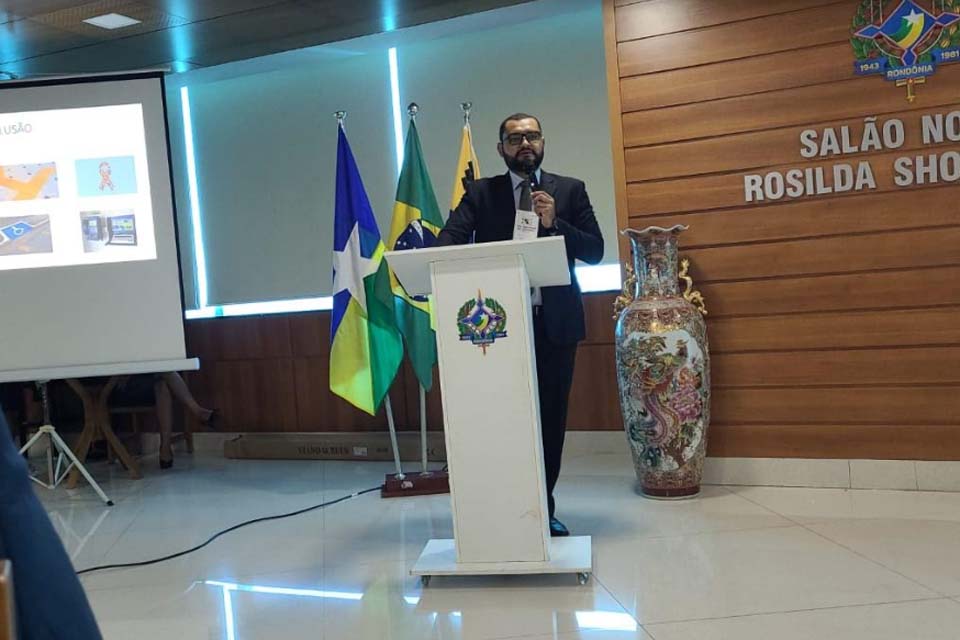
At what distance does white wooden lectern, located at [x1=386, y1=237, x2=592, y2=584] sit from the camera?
277cm

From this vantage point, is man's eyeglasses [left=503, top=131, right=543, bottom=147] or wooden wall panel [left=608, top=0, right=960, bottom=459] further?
wooden wall panel [left=608, top=0, right=960, bottom=459]

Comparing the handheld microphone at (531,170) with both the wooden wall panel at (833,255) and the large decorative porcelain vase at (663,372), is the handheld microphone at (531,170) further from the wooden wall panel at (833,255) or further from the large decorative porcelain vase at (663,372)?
the wooden wall panel at (833,255)

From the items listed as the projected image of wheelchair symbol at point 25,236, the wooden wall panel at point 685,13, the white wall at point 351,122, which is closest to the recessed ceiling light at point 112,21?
the white wall at point 351,122

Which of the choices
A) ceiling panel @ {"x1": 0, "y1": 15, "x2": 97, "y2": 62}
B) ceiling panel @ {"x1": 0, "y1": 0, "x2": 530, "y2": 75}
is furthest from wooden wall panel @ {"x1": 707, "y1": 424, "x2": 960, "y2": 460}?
ceiling panel @ {"x1": 0, "y1": 15, "x2": 97, "y2": 62}

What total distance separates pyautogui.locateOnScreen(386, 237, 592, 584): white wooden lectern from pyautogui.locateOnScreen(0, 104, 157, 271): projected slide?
2158 mm

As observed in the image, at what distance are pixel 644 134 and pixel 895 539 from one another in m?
2.16

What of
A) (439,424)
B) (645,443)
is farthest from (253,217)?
(645,443)

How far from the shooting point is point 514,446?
2775 mm

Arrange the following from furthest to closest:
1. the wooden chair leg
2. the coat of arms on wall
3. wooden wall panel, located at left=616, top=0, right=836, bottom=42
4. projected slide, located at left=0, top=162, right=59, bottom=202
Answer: the wooden chair leg
projected slide, located at left=0, top=162, right=59, bottom=202
wooden wall panel, located at left=616, top=0, right=836, bottom=42
the coat of arms on wall

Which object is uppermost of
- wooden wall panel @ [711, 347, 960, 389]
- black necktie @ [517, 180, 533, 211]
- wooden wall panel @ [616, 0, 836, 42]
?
wooden wall panel @ [616, 0, 836, 42]

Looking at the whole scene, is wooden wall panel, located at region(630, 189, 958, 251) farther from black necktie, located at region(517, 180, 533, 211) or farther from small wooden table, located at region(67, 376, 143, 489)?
small wooden table, located at region(67, 376, 143, 489)

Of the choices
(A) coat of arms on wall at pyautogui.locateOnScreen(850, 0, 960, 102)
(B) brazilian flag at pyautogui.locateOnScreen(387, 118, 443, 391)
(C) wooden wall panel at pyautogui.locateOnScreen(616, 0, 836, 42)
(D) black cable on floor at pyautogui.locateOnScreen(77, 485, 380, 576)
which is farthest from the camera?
(B) brazilian flag at pyautogui.locateOnScreen(387, 118, 443, 391)

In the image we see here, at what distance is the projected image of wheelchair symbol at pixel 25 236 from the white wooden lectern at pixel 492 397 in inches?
95.1

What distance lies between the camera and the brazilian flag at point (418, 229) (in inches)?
184
